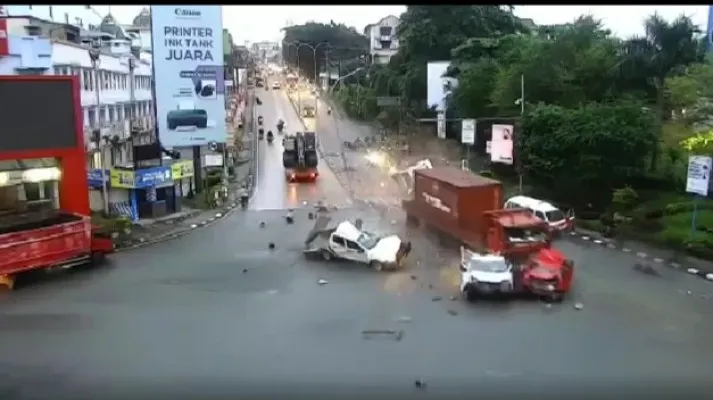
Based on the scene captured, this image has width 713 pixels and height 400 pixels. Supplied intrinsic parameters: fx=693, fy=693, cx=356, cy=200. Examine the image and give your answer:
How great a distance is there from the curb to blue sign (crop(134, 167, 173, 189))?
10.3 metres

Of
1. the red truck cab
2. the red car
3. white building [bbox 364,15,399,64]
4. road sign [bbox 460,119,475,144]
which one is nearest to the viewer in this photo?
the red car

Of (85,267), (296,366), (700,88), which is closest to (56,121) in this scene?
(85,267)

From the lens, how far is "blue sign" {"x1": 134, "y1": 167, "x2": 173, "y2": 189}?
57.4 feet

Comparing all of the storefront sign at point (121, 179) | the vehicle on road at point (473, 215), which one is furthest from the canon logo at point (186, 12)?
the vehicle on road at point (473, 215)

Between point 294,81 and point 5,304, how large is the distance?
55.8 m

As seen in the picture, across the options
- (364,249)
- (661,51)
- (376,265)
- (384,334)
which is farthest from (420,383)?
(661,51)

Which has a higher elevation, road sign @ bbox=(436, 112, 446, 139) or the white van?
road sign @ bbox=(436, 112, 446, 139)

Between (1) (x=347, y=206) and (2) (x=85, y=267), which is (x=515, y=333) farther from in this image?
(1) (x=347, y=206)

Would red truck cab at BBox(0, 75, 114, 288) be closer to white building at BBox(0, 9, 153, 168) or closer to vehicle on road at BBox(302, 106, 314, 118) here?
white building at BBox(0, 9, 153, 168)

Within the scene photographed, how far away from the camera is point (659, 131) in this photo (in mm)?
17797

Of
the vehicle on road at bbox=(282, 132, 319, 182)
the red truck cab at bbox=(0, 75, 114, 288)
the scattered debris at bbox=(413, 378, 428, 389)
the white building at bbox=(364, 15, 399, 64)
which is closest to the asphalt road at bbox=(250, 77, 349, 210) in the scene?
the vehicle on road at bbox=(282, 132, 319, 182)

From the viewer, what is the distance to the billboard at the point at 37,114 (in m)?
14.0

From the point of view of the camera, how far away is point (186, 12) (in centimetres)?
1939

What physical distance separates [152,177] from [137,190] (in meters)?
0.50
